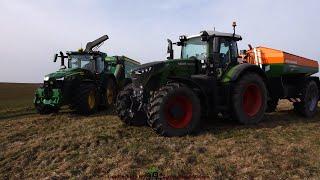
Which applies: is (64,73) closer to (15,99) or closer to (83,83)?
(83,83)

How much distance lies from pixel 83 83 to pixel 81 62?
151 cm

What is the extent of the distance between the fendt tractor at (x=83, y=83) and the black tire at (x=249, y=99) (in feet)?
14.1

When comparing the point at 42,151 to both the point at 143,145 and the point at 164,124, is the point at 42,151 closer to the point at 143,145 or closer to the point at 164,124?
the point at 143,145

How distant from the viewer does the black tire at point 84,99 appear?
1387cm

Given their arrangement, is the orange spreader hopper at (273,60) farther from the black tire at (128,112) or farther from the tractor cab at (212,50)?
the black tire at (128,112)

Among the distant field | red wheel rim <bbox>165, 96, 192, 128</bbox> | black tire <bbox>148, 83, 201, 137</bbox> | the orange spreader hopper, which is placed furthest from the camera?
the distant field

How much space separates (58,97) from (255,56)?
6.53 m

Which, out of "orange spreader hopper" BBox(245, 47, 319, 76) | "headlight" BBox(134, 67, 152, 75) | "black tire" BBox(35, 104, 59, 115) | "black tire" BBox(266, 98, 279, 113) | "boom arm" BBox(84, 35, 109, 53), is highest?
"boom arm" BBox(84, 35, 109, 53)

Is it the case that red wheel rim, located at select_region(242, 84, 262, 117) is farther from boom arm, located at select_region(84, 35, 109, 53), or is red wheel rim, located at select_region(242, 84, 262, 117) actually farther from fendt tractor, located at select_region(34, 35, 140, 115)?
boom arm, located at select_region(84, 35, 109, 53)

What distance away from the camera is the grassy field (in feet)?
22.4

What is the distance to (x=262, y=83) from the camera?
1091 centimetres

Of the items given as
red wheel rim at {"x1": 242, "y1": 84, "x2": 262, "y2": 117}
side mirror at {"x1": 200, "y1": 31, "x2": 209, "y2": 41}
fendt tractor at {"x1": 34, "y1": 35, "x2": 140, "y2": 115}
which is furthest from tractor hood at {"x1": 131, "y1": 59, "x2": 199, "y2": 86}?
fendt tractor at {"x1": 34, "y1": 35, "x2": 140, "y2": 115}

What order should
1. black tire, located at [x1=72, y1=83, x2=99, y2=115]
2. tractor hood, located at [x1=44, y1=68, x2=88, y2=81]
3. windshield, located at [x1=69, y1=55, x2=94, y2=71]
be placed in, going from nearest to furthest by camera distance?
black tire, located at [x1=72, y1=83, x2=99, y2=115]
tractor hood, located at [x1=44, y1=68, x2=88, y2=81]
windshield, located at [x1=69, y1=55, x2=94, y2=71]

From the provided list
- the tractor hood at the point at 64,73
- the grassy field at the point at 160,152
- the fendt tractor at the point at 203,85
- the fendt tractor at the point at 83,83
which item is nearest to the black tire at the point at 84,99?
the fendt tractor at the point at 83,83
